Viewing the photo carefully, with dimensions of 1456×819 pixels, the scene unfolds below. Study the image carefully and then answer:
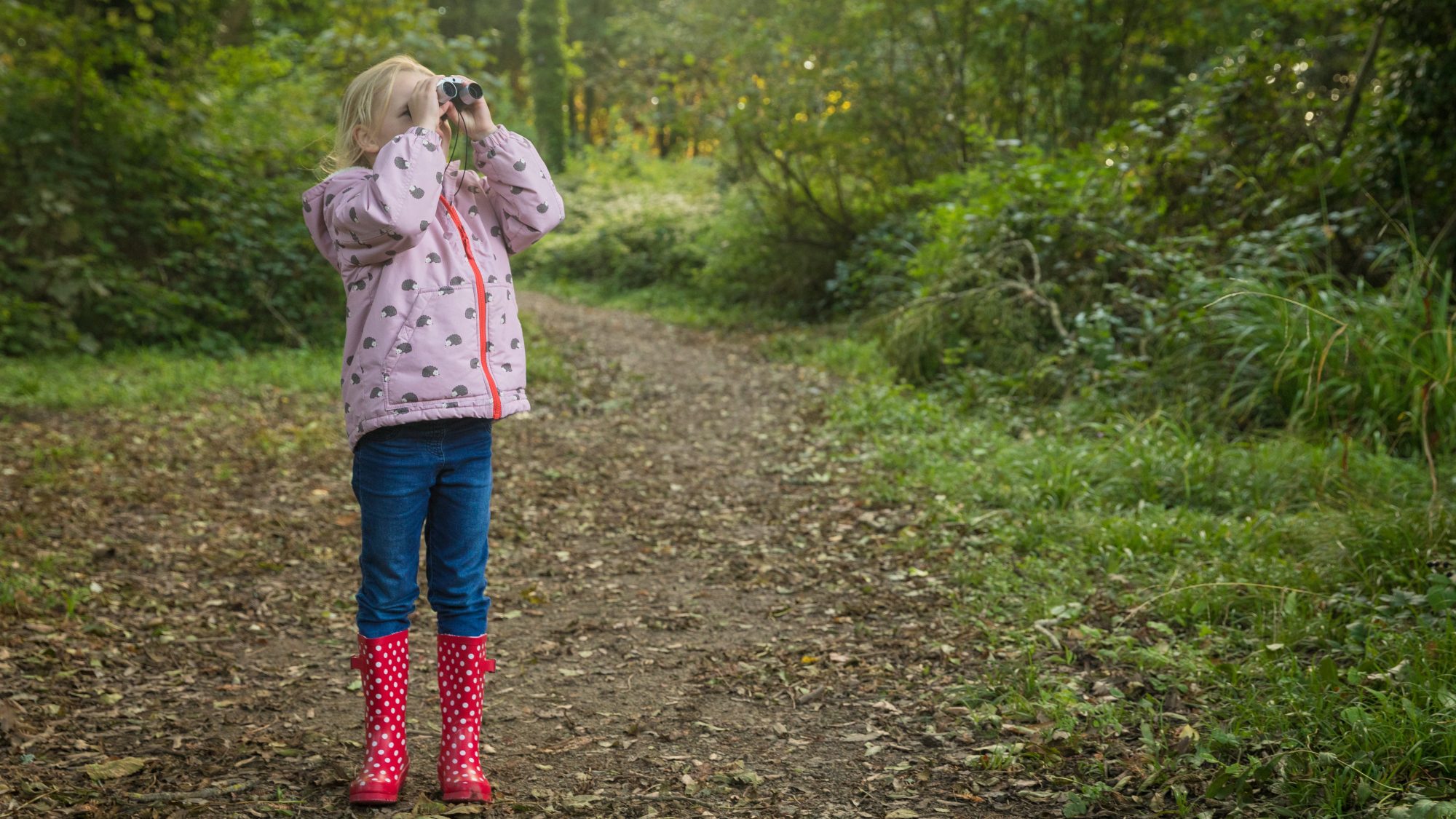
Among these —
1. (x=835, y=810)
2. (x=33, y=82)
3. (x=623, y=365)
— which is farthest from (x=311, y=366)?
(x=835, y=810)

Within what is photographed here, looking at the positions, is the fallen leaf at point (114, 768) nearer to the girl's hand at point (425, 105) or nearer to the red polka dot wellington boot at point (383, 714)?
the red polka dot wellington boot at point (383, 714)

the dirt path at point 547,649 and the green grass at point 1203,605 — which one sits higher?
the green grass at point 1203,605

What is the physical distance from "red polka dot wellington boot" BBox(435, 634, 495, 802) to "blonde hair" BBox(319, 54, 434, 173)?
1.19m

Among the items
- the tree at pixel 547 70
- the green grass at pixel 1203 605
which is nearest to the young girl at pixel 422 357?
the green grass at pixel 1203 605

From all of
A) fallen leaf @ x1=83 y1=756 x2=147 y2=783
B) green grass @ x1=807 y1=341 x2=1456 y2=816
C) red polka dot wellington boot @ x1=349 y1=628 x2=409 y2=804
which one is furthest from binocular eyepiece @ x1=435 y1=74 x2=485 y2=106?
green grass @ x1=807 y1=341 x2=1456 y2=816

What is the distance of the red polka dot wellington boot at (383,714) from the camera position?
7.79 ft

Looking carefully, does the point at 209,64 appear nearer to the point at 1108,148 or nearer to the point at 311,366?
the point at 311,366

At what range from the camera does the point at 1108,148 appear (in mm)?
7828

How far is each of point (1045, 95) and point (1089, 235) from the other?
370cm

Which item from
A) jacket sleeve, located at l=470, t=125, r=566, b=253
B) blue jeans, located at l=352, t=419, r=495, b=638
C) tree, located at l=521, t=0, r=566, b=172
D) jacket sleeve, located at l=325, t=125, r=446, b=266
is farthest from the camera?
tree, located at l=521, t=0, r=566, b=172

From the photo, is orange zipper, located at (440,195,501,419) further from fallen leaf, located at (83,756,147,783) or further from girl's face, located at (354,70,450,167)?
fallen leaf, located at (83,756,147,783)

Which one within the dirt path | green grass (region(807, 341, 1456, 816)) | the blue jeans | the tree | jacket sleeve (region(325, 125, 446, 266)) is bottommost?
the dirt path

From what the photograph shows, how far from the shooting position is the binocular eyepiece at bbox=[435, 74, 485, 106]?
236cm

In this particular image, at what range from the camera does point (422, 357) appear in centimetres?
228
